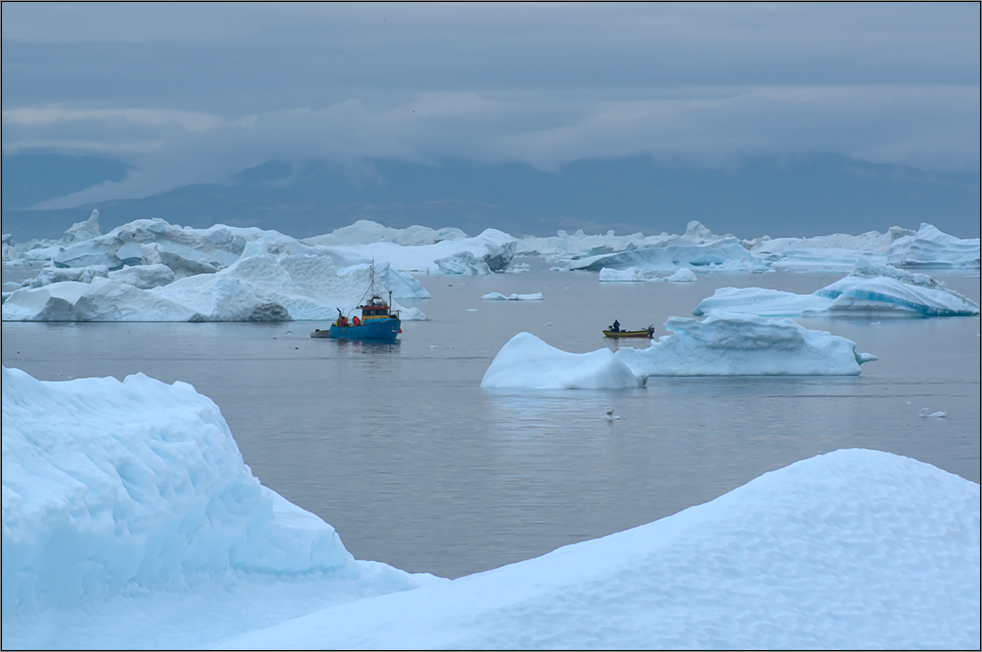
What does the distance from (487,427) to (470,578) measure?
1057 centimetres

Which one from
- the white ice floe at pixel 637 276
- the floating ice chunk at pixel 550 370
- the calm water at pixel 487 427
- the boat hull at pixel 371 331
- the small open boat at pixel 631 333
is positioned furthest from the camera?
the white ice floe at pixel 637 276

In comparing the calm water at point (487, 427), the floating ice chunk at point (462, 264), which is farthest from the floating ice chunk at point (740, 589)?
the floating ice chunk at point (462, 264)

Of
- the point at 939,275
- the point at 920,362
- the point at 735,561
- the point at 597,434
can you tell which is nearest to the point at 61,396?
the point at 735,561

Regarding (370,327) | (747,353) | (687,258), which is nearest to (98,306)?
(370,327)

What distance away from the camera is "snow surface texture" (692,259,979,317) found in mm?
39469

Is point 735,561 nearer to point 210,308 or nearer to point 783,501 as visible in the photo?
point 783,501

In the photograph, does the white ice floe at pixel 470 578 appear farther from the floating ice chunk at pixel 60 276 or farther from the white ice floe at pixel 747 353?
the floating ice chunk at pixel 60 276

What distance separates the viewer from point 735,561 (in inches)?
217

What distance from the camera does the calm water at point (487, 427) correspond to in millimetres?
11469

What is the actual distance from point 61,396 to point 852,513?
14.0 feet

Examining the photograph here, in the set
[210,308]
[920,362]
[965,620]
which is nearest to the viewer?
[965,620]

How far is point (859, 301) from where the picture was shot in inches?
1599

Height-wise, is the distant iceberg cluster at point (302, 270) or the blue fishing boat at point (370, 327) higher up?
the distant iceberg cluster at point (302, 270)

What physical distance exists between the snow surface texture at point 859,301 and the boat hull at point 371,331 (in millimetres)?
11274
